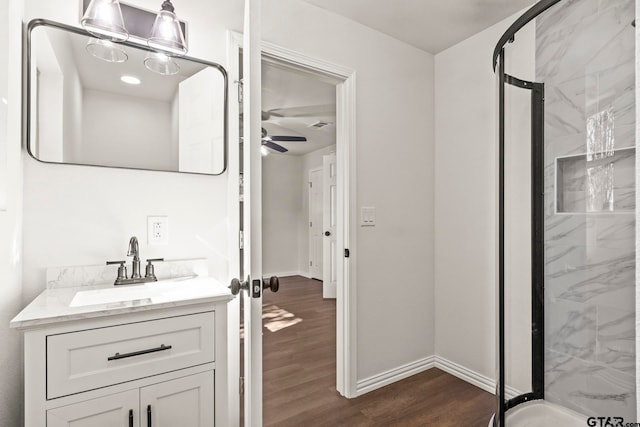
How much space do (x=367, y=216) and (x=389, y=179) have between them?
1.11 ft

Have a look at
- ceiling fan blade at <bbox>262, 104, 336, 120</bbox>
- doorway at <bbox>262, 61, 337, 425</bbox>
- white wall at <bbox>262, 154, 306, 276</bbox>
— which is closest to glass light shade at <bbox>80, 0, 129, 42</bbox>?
doorway at <bbox>262, 61, 337, 425</bbox>

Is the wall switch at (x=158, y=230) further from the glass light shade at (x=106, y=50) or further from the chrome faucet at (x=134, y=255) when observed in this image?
the glass light shade at (x=106, y=50)

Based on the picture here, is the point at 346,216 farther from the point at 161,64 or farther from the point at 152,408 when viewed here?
the point at 152,408

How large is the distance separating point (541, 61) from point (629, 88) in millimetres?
532

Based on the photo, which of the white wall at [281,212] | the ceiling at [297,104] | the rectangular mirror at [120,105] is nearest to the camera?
the rectangular mirror at [120,105]

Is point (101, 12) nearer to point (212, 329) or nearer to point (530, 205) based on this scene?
point (212, 329)

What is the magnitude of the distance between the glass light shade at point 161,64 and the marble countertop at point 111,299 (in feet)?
3.34

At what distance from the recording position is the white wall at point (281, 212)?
616cm

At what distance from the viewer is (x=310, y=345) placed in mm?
3000

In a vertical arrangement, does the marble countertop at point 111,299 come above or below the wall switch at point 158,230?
below

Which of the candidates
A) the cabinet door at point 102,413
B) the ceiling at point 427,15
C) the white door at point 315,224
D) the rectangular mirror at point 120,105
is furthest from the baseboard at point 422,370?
the white door at point 315,224

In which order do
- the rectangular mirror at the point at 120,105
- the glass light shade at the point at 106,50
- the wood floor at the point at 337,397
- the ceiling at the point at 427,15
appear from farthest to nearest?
the ceiling at the point at 427,15 → the wood floor at the point at 337,397 → the glass light shade at the point at 106,50 → the rectangular mirror at the point at 120,105

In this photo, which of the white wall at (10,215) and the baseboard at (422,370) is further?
the baseboard at (422,370)

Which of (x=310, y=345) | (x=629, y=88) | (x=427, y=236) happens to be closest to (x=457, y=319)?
(x=427, y=236)
